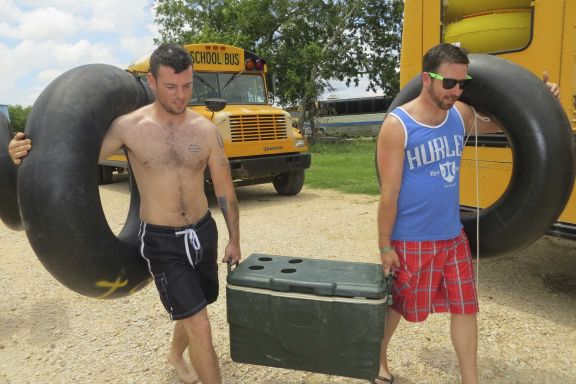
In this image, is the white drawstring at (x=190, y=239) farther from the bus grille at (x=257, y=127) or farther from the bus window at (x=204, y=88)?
the bus window at (x=204, y=88)

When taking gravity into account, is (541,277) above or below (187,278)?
below

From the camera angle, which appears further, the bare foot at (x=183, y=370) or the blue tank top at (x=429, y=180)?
the bare foot at (x=183, y=370)

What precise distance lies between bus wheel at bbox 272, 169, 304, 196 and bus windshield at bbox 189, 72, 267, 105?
153 cm

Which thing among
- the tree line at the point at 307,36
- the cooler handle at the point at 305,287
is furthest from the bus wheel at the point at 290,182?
the tree line at the point at 307,36

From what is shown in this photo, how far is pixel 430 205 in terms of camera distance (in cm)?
238

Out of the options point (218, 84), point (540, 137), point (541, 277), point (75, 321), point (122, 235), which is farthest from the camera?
point (218, 84)

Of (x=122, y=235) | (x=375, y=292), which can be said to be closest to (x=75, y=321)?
(x=122, y=235)

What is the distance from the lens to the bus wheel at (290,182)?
9.43 metres

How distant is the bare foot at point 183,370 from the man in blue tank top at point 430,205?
1.35 m

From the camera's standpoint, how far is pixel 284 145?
871 centimetres

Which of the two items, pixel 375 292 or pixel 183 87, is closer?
pixel 375 292

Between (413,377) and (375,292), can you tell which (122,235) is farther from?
(413,377)

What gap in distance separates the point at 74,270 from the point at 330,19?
69.3 feet

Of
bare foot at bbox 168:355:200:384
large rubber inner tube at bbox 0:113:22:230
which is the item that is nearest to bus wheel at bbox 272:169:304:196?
large rubber inner tube at bbox 0:113:22:230
